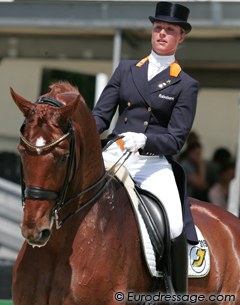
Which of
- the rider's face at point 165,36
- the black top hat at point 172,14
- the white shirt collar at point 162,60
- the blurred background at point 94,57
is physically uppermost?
the black top hat at point 172,14

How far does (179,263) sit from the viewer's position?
558 centimetres

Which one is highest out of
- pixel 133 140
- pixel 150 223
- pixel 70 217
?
pixel 133 140

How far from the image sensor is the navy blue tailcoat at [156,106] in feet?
18.2

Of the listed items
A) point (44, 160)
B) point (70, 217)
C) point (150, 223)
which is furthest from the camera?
point (150, 223)

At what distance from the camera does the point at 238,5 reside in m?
10.1

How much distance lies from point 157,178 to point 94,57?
21.2ft

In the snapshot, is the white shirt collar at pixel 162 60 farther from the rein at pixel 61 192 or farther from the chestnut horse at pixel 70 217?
the rein at pixel 61 192

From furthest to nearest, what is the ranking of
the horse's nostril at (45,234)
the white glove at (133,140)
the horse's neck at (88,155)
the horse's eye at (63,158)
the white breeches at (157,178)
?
the white breeches at (157,178) → the white glove at (133,140) → the horse's neck at (88,155) → the horse's eye at (63,158) → the horse's nostril at (45,234)

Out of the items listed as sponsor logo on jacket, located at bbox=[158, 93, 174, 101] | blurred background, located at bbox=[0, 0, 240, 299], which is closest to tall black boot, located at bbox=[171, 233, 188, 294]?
sponsor logo on jacket, located at bbox=[158, 93, 174, 101]

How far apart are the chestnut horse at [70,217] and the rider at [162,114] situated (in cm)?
32

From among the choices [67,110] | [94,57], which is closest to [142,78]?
[67,110]

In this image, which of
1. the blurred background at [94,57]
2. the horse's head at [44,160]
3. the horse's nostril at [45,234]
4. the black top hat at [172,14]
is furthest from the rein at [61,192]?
the blurred background at [94,57]

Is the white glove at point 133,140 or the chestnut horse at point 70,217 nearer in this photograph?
the chestnut horse at point 70,217

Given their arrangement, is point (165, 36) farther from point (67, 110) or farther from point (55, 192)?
point (55, 192)
